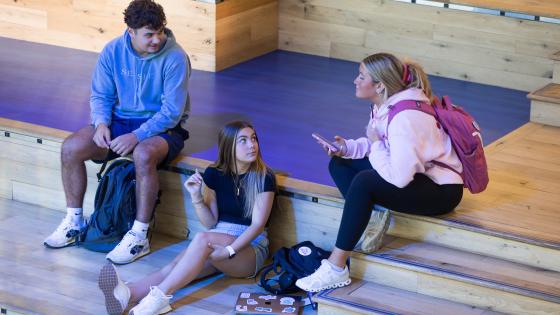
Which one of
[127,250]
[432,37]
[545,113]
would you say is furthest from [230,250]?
[432,37]

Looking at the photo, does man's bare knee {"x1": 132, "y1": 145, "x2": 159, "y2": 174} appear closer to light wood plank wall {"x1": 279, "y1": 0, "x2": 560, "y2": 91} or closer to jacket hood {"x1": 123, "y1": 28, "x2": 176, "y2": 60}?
jacket hood {"x1": 123, "y1": 28, "x2": 176, "y2": 60}

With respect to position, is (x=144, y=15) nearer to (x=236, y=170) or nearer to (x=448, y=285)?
(x=236, y=170)

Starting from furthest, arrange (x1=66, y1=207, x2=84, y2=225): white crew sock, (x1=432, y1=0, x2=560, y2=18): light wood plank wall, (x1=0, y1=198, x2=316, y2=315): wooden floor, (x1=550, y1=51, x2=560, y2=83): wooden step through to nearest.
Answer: (x1=432, y1=0, x2=560, y2=18): light wood plank wall < (x1=550, y1=51, x2=560, y2=83): wooden step < (x1=66, y1=207, x2=84, y2=225): white crew sock < (x1=0, y1=198, x2=316, y2=315): wooden floor

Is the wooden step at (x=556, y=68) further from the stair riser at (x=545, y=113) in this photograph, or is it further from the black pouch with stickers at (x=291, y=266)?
the black pouch with stickers at (x=291, y=266)

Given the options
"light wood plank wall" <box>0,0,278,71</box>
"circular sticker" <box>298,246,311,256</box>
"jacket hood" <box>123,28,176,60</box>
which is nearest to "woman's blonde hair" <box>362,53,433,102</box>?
"circular sticker" <box>298,246,311,256</box>

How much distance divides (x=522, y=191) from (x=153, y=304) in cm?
173

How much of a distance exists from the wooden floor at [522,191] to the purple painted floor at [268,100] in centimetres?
27

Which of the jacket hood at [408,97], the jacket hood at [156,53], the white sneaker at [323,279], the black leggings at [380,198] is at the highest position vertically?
the jacket hood at [408,97]

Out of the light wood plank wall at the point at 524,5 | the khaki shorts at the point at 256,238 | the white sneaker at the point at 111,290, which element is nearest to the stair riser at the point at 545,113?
the light wood plank wall at the point at 524,5

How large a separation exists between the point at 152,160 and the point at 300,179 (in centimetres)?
69

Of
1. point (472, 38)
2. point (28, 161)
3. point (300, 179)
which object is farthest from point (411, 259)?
point (472, 38)

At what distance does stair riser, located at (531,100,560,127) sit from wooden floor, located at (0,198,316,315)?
2.05 m

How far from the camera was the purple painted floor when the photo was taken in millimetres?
5777

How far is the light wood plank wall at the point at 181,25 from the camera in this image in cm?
697
